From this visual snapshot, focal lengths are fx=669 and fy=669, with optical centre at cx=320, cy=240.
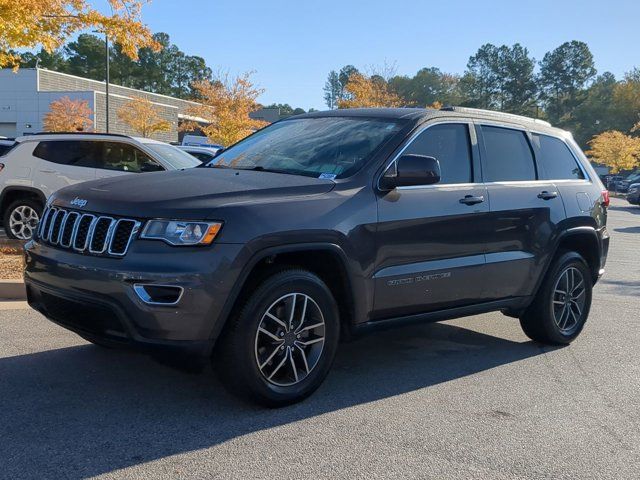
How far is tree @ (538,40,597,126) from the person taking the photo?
95.0 metres

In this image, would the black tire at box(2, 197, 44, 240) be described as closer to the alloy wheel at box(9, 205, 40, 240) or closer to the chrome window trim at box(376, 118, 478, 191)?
the alloy wheel at box(9, 205, 40, 240)

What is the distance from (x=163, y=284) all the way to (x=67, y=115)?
43.1m

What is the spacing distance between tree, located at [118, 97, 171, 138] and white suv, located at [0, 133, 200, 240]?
37.1 metres

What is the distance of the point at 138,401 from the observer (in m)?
4.21

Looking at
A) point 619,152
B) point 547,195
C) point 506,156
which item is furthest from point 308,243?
point 619,152

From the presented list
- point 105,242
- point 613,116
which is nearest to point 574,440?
point 105,242

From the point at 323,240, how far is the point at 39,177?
749cm

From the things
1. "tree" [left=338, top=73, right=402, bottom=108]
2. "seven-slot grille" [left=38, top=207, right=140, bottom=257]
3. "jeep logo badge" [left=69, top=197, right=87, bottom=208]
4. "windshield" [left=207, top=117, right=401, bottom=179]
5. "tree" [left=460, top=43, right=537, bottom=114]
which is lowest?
"seven-slot grille" [left=38, top=207, right=140, bottom=257]

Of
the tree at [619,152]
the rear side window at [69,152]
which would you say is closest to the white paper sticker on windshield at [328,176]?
the rear side window at [69,152]

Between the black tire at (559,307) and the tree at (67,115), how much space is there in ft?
133

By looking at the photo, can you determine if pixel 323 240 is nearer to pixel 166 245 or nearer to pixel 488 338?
pixel 166 245

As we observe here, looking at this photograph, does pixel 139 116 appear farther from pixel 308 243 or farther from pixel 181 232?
pixel 181 232

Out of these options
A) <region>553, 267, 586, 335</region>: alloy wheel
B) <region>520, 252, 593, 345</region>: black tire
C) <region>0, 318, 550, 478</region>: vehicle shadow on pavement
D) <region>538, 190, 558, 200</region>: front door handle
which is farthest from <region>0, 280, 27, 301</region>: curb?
<region>553, 267, 586, 335</region>: alloy wheel

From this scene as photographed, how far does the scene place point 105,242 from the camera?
385 centimetres
